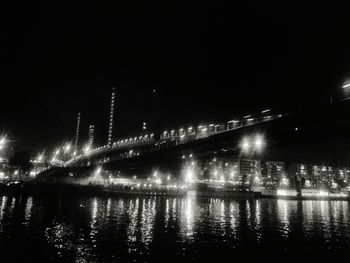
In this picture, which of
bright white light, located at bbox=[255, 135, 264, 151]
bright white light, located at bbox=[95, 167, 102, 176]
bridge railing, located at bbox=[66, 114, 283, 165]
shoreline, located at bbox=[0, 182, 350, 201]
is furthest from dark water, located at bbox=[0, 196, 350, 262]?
bright white light, located at bbox=[95, 167, 102, 176]

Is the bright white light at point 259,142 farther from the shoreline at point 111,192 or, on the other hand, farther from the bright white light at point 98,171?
the bright white light at point 98,171

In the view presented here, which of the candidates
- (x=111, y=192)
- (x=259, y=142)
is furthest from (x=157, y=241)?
(x=111, y=192)

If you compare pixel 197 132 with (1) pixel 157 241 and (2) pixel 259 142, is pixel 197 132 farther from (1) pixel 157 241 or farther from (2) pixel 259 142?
(1) pixel 157 241

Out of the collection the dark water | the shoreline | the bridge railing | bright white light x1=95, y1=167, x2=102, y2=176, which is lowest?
the dark water

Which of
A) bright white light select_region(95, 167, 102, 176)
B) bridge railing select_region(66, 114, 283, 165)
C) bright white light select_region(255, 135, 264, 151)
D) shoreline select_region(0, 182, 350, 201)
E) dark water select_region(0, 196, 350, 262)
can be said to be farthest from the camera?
bright white light select_region(95, 167, 102, 176)

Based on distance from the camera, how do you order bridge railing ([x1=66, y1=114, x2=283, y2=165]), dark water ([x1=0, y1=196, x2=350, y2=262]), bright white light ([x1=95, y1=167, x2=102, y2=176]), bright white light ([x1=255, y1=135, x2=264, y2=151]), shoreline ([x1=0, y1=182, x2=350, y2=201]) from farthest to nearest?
bright white light ([x1=95, y1=167, x2=102, y2=176])
shoreline ([x1=0, y1=182, x2=350, y2=201])
bridge railing ([x1=66, y1=114, x2=283, y2=165])
bright white light ([x1=255, y1=135, x2=264, y2=151])
dark water ([x1=0, y1=196, x2=350, y2=262])

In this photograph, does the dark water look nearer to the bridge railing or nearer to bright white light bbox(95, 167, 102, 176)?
the bridge railing

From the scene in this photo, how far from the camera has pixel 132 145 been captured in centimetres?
7081

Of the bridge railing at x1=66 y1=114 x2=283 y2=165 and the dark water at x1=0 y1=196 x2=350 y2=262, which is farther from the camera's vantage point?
the bridge railing at x1=66 y1=114 x2=283 y2=165

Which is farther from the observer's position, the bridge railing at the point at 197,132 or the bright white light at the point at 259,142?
the bridge railing at the point at 197,132

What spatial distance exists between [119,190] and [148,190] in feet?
18.9

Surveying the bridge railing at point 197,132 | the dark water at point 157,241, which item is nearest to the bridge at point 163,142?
the bridge railing at point 197,132

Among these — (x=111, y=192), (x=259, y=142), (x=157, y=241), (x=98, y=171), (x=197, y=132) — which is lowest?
(x=157, y=241)

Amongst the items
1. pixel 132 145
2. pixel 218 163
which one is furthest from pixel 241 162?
pixel 132 145
